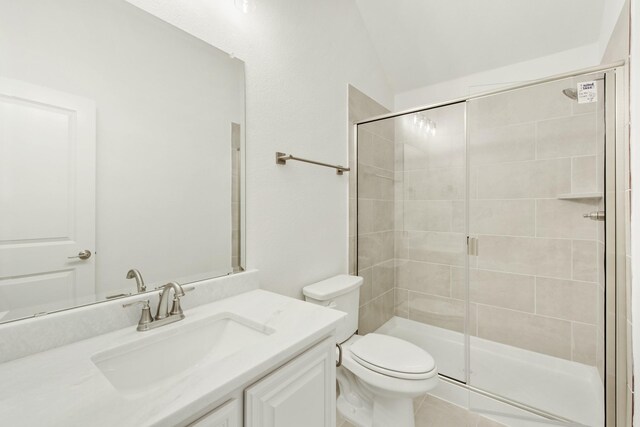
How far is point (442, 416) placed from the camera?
1.58m

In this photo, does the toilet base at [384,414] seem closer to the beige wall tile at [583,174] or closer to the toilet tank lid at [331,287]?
the toilet tank lid at [331,287]

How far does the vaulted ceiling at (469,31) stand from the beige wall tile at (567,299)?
1562mm

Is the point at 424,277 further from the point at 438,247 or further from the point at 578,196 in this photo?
the point at 578,196

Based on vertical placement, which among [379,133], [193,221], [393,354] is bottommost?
[393,354]

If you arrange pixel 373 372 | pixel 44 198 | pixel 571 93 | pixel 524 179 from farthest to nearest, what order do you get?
pixel 524 179 < pixel 571 93 < pixel 373 372 < pixel 44 198

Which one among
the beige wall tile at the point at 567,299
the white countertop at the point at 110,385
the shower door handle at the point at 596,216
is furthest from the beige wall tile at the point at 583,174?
the white countertop at the point at 110,385

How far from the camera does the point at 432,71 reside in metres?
2.26

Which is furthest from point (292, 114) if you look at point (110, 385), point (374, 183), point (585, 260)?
point (585, 260)

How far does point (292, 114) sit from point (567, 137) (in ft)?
5.15

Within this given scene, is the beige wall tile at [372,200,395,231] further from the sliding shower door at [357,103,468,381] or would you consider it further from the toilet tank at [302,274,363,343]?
the toilet tank at [302,274,363,343]

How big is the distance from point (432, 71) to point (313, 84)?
120 centimetres

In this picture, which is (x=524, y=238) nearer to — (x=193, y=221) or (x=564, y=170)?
(x=564, y=170)

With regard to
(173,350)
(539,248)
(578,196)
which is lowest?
(173,350)

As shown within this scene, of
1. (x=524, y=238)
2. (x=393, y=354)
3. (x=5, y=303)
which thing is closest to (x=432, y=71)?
(x=524, y=238)
